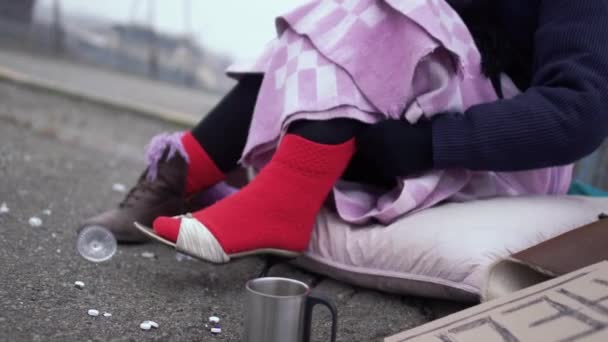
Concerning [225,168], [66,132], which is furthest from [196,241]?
[66,132]

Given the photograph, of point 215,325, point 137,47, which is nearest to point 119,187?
point 215,325

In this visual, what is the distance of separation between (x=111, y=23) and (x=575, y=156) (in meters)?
3.32

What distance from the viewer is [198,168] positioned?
1.30 meters

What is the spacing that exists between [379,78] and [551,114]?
280 millimetres

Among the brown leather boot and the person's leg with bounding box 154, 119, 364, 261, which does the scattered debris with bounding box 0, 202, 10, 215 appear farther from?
the person's leg with bounding box 154, 119, 364, 261

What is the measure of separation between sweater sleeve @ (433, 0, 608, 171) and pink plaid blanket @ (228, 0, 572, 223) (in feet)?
0.26

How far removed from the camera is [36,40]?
411 centimetres

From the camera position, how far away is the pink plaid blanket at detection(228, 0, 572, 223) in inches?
43.3

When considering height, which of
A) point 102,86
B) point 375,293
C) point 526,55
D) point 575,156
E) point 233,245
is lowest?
point 102,86

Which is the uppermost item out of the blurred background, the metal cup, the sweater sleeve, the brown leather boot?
the sweater sleeve

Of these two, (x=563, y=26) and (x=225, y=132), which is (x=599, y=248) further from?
(x=225, y=132)

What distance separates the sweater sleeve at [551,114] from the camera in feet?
3.33

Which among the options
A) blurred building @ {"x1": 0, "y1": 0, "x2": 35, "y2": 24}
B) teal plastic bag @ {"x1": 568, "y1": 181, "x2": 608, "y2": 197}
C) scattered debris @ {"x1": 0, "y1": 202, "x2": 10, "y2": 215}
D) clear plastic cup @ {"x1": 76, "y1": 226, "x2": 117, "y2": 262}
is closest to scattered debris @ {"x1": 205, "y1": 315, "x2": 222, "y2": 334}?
clear plastic cup @ {"x1": 76, "y1": 226, "x2": 117, "y2": 262}

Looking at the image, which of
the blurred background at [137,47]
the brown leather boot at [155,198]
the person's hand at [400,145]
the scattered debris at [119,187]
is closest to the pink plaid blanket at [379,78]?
the person's hand at [400,145]
